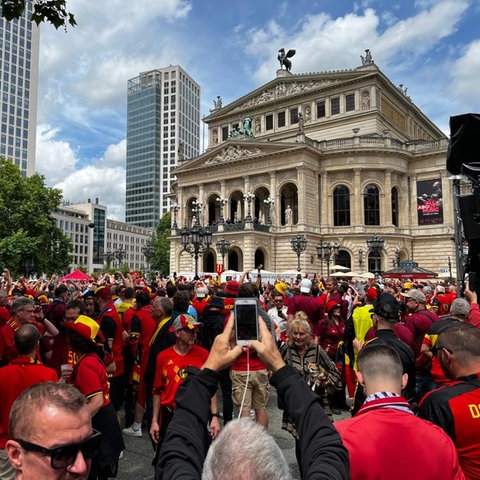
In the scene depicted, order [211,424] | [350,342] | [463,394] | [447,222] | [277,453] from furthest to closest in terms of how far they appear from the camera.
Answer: [447,222]
[350,342]
[211,424]
[463,394]
[277,453]

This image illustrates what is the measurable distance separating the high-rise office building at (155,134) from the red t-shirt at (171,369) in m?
130

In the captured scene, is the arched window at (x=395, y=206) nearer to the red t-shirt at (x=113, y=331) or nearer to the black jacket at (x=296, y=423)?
the red t-shirt at (x=113, y=331)

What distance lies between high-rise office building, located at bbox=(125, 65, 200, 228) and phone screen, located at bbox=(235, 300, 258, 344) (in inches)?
5220

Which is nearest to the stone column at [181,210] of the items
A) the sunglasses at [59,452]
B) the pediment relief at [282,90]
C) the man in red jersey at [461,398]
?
the pediment relief at [282,90]

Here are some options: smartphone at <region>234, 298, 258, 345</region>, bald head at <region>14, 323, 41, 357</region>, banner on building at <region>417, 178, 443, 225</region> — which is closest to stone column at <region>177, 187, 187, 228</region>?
banner on building at <region>417, 178, 443, 225</region>

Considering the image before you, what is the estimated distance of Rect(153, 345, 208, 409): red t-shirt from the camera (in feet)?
13.6

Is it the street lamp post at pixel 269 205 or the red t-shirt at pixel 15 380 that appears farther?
the street lamp post at pixel 269 205

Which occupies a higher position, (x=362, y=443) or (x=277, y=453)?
(x=277, y=453)

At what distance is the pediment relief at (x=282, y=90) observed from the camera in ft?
165

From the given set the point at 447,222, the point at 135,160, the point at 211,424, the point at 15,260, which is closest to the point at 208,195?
the point at 15,260

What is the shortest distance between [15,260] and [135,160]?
110m

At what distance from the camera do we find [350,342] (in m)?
6.62

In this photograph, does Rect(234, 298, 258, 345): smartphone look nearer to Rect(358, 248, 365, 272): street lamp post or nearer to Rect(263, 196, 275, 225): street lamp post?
Rect(358, 248, 365, 272): street lamp post

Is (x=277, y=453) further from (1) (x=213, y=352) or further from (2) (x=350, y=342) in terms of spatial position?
(2) (x=350, y=342)
